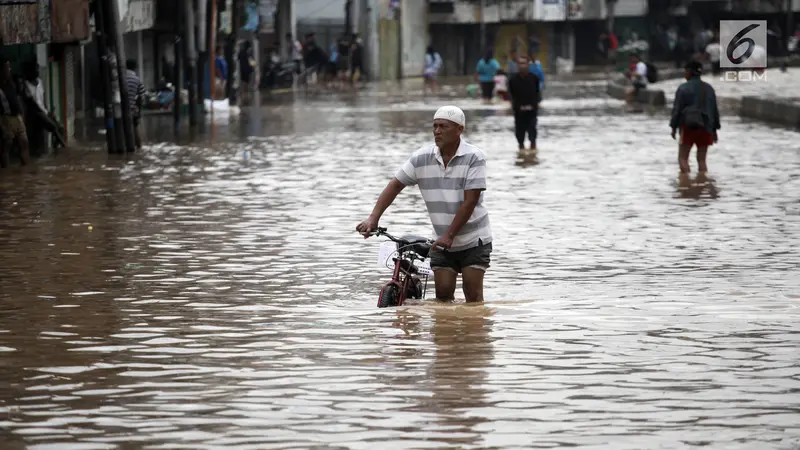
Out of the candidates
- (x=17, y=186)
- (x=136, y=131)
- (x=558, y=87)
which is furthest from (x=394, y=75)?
(x=17, y=186)

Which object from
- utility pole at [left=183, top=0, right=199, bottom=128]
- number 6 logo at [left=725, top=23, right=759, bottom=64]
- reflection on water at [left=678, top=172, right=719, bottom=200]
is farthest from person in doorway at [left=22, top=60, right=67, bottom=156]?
number 6 logo at [left=725, top=23, right=759, bottom=64]

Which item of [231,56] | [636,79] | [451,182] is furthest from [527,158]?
[636,79]

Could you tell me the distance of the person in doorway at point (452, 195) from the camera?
10266 mm

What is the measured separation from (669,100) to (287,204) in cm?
3113

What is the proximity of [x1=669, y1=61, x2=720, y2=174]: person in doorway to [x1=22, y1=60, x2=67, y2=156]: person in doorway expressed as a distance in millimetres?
10064

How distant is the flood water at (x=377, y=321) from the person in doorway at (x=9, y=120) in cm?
230

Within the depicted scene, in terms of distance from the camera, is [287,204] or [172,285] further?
[287,204]

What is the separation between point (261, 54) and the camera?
68562 mm

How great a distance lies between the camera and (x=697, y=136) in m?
22.7

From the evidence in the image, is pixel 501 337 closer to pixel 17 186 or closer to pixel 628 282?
pixel 628 282

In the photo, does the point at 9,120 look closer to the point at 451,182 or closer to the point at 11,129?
the point at 11,129

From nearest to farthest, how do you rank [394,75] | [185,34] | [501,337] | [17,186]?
[501,337], [17,186], [185,34], [394,75]

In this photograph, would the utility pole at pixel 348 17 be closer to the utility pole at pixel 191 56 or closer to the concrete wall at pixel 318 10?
the concrete wall at pixel 318 10

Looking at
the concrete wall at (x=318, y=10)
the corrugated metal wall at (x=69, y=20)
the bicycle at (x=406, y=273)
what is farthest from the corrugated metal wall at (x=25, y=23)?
the concrete wall at (x=318, y=10)
